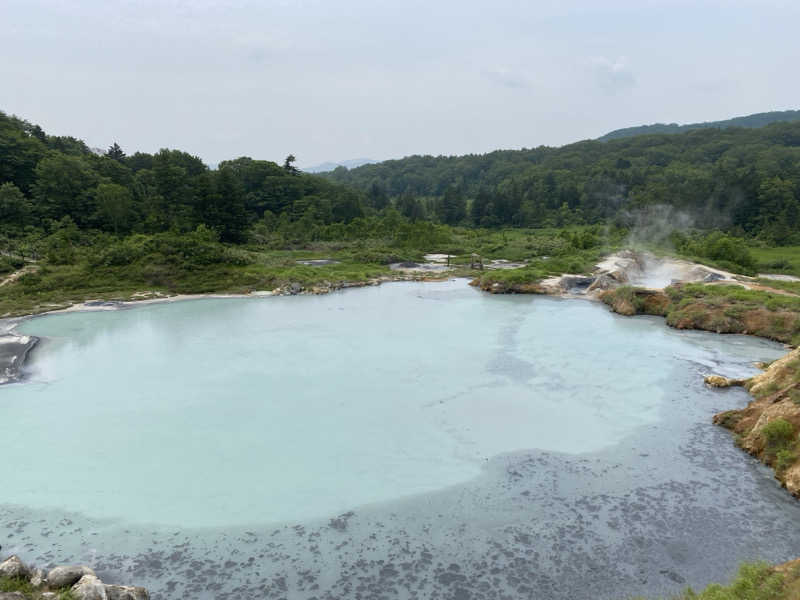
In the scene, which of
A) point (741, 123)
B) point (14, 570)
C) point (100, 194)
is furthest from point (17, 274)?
point (741, 123)

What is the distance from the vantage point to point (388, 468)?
9.19 m

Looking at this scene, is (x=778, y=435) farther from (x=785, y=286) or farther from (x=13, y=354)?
(x=13, y=354)

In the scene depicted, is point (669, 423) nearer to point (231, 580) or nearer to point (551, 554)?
point (551, 554)

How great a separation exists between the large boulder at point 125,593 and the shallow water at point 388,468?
0.29 metres

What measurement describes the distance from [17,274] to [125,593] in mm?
22999

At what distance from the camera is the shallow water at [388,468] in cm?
671

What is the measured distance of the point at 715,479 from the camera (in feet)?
28.2

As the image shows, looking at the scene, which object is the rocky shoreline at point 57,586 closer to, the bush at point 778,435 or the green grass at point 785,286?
the bush at point 778,435

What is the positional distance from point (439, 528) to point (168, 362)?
34.8ft

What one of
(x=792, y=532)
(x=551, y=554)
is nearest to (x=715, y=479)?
(x=792, y=532)

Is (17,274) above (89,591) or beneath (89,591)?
above

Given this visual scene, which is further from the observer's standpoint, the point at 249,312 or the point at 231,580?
the point at 249,312

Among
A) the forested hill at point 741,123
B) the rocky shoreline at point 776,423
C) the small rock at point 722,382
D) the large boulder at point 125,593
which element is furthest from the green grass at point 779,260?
the forested hill at point 741,123

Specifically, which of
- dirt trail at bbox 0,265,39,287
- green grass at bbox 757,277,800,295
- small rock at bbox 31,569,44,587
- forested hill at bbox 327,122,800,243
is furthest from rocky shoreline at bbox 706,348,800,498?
forested hill at bbox 327,122,800,243
